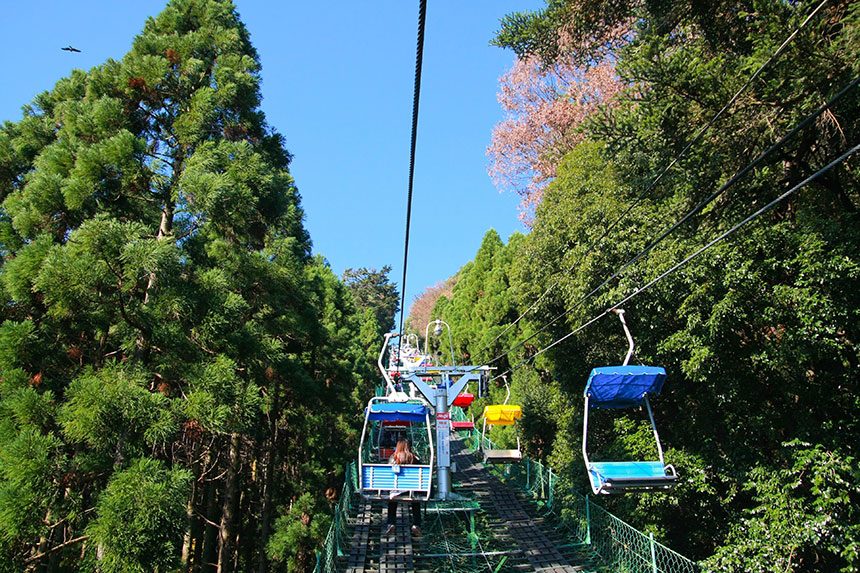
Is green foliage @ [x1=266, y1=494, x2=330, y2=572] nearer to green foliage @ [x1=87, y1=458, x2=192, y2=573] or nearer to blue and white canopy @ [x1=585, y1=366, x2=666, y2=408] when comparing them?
blue and white canopy @ [x1=585, y1=366, x2=666, y2=408]

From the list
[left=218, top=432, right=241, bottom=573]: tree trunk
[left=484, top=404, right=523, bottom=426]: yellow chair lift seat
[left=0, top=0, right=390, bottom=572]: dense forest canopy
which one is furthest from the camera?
[left=484, top=404, right=523, bottom=426]: yellow chair lift seat

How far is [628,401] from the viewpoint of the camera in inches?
326

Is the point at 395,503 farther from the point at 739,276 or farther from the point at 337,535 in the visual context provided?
the point at 739,276

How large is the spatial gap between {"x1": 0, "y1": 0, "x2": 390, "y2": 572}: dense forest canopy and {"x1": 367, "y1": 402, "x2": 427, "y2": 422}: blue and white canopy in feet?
5.06

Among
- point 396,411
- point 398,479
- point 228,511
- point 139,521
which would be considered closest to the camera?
point 139,521

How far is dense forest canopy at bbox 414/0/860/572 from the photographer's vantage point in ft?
22.5

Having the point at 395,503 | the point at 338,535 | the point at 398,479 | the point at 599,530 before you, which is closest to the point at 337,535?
the point at 338,535

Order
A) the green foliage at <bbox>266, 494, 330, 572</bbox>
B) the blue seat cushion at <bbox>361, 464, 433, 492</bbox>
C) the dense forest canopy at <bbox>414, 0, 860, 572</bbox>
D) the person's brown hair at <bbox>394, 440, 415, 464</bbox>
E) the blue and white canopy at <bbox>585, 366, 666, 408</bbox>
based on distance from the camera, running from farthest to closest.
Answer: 1. the green foliage at <bbox>266, 494, 330, 572</bbox>
2. the person's brown hair at <bbox>394, 440, 415, 464</bbox>
3. the blue seat cushion at <bbox>361, 464, 433, 492</bbox>
4. the blue and white canopy at <bbox>585, 366, 666, 408</bbox>
5. the dense forest canopy at <bbox>414, 0, 860, 572</bbox>

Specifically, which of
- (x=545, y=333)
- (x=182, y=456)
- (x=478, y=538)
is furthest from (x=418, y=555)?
(x=545, y=333)

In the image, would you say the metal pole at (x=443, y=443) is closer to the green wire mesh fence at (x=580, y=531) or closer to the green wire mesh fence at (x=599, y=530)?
the green wire mesh fence at (x=580, y=531)

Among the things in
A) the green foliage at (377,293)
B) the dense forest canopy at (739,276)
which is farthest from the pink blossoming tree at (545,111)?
the green foliage at (377,293)

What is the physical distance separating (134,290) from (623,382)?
5.97 meters

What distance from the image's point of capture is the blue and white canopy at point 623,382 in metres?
7.45

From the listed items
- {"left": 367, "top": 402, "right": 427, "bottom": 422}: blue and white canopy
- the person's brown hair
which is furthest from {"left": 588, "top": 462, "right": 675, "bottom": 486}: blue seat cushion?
{"left": 367, "top": 402, "right": 427, "bottom": 422}: blue and white canopy
